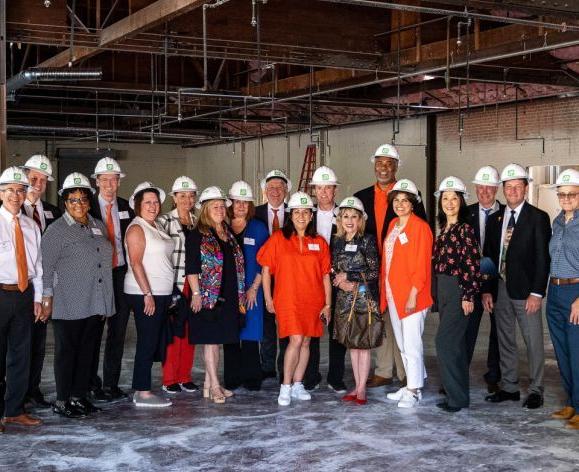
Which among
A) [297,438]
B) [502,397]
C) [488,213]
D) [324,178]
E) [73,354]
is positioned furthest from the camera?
→ [488,213]

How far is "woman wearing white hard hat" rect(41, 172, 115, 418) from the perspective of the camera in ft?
18.4

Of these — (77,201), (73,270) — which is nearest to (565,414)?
(73,270)

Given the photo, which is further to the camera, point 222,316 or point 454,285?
point 222,316

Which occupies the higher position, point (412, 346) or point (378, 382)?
point (412, 346)

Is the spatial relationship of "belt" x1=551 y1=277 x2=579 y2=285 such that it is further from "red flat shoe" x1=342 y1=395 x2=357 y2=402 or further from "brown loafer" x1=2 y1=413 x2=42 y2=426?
"brown loafer" x1=2 y1=413 x2=42 y2=426

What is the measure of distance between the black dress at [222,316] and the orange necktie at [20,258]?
1258mm

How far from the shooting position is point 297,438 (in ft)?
17.5

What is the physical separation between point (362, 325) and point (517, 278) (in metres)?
1.13

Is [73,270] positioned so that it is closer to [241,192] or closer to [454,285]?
[241,192]

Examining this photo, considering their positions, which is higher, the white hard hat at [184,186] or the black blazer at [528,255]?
the white hard hat at [184,186]

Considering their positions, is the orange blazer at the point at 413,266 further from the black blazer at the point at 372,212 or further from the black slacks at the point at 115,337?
the black slacks at the point at 115,337

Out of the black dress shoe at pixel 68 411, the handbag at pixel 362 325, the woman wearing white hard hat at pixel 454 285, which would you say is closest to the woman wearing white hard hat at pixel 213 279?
the handbag at pixel 362 325

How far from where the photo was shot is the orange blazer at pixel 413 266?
19.9 ft

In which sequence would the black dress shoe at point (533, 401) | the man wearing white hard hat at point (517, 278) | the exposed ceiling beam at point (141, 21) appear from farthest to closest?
the exposed ceiling beam at point (141, 21) < the black dress shoe at point (533, 401) < the man wearing white hard hat at point (517, 278)
